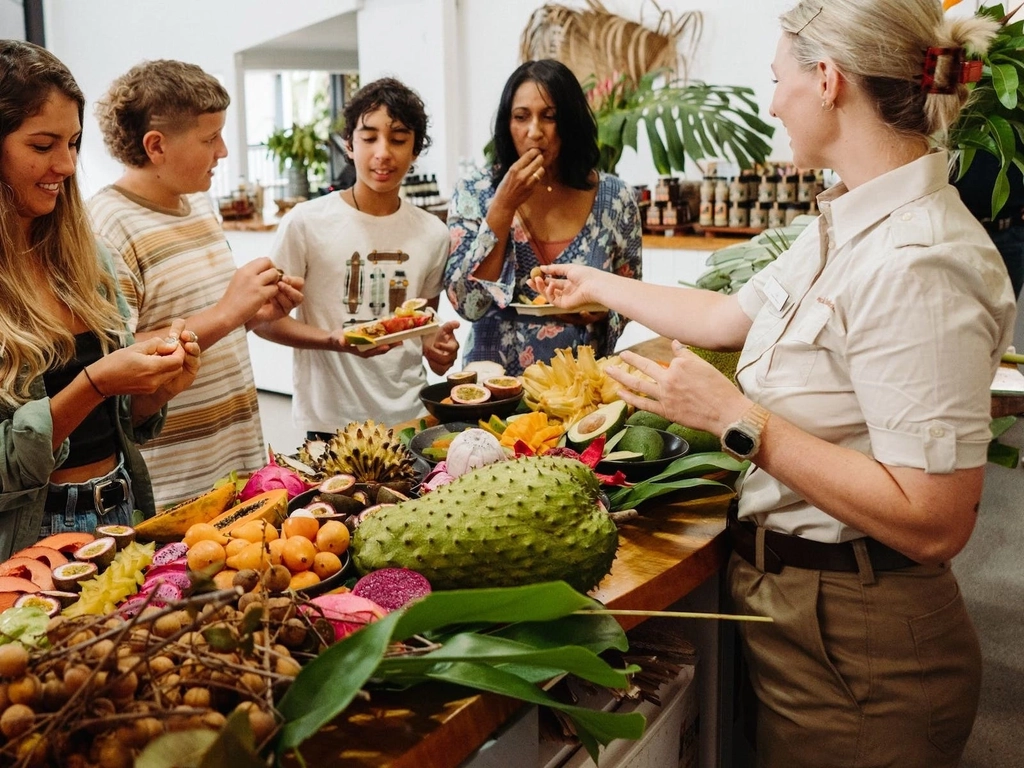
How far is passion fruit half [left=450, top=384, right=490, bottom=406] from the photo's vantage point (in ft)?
7.32

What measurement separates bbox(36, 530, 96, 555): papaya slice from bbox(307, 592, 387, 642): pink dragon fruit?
437mm

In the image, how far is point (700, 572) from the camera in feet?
5.21

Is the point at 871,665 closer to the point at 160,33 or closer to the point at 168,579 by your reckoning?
the point at 168,579

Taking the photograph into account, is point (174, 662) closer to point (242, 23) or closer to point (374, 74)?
point (374, 74)

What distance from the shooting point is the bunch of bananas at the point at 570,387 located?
2162 millimetres

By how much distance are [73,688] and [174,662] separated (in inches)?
4.0

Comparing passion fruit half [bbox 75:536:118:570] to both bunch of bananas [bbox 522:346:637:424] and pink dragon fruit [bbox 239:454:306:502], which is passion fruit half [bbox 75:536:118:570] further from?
bunch of bananas [bbox 522:346:637:424]

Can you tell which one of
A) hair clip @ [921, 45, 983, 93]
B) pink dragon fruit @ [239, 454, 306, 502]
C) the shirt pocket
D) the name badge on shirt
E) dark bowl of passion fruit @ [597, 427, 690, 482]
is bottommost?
dark bowl of passion fruit @ [597, 427, 690, 482]

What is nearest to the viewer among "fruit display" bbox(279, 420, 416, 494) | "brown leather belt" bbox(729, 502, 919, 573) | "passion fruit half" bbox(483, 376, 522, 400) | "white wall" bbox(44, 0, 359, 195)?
"brown leather belt" bbox(729, 502, 919, 573)

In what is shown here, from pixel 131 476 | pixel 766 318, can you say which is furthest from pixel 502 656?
pixel 131 476

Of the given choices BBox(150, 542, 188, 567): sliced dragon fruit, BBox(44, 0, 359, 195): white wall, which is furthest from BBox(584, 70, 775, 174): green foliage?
BBox(150, 542, 188, 567): sliced dragon fruit

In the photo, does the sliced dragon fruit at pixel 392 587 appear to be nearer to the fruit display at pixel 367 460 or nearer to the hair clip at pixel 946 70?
the fruit display at pixel 367 460

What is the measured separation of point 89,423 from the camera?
6.42 ft

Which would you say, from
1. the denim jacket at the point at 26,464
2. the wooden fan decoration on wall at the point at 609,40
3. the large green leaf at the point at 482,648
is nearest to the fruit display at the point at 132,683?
the large green leaf at the point at 482,648
